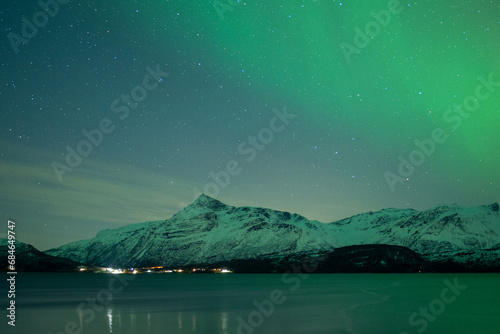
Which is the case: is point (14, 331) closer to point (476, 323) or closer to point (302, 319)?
point (302, 319)

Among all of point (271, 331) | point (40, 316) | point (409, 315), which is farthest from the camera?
point (40, 316)

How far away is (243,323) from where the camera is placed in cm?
5134

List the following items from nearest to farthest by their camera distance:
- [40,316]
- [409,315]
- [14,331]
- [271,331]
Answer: [271,331] < [14,331] < [409,315] < [40,316]

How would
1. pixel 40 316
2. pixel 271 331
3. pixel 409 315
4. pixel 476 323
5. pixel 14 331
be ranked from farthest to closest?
pixel 40 316
pixel 409 315
pixel 476 323
pixel 14 331
pixel 271 331

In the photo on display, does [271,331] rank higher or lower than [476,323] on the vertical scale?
higher

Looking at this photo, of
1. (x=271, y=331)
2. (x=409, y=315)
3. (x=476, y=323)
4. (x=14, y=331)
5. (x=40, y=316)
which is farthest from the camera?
(x=40, y=316)

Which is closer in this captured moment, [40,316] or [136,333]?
[136,333]

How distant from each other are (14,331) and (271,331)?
28084mm

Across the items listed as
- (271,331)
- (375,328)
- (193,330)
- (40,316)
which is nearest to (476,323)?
(375,328)

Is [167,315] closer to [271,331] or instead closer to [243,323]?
[243,323]

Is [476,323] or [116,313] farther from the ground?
[116,313]

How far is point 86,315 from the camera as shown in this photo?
6159 cm

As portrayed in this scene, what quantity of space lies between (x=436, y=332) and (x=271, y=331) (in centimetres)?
1648

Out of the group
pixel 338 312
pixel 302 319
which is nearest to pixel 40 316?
pixel 302 319
